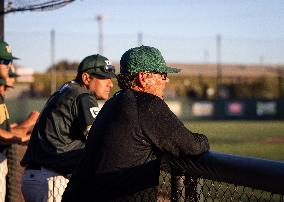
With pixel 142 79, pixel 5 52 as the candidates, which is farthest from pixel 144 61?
pixel 5 52

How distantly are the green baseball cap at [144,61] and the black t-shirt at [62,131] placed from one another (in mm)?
1138

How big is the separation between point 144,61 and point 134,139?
1.32 ft

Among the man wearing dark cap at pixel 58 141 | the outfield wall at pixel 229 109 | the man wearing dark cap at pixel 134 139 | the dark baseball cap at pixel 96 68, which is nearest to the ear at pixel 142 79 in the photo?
the man wearing dark cap at pixel 134 139

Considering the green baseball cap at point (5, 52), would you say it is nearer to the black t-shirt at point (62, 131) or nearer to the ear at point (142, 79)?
the black t-shirt at point (62, 131)

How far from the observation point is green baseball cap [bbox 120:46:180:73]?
10.3 feet

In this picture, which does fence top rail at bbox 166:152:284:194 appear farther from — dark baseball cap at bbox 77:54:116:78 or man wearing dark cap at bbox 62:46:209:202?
dark baseball cap at bbox 77:54:116:78

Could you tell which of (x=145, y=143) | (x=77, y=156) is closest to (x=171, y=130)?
(x=145, y=143)

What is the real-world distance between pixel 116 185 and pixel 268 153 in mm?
16290

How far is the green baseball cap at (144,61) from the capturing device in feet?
10.3

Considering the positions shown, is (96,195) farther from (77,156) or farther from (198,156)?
(77,156)

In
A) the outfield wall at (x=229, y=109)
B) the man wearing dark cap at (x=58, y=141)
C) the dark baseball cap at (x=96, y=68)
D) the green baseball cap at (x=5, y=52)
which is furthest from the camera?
the outfield wall at (x=229, y=109)

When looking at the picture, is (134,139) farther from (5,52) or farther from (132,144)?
(5,52)

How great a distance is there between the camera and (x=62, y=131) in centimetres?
438

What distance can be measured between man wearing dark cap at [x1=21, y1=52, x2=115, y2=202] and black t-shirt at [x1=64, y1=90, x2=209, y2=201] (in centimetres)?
109
